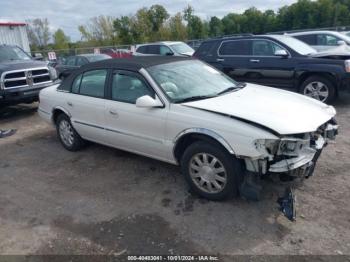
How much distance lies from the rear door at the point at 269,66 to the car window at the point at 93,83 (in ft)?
14.9

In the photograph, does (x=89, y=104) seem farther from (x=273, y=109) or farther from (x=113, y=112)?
(x=273, y=109)

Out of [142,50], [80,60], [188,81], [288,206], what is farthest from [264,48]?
[80,60]

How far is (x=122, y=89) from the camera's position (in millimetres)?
4652

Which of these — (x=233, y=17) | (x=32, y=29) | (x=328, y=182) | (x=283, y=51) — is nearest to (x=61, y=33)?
(x=32, y=29)

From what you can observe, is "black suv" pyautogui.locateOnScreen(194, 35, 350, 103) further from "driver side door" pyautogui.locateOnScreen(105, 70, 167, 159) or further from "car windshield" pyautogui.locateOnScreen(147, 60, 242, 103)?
"driver side door" pyautogui.locateOnScreen(105, 70, 167, 159)

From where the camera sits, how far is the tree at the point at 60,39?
164 ft

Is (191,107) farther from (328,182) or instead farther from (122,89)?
(328,182)

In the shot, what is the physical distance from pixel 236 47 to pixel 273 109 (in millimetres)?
5345

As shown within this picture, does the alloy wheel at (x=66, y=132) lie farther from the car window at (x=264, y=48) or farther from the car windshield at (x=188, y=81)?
the car window at (x=264, y=48)

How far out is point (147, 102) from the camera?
3986 mm

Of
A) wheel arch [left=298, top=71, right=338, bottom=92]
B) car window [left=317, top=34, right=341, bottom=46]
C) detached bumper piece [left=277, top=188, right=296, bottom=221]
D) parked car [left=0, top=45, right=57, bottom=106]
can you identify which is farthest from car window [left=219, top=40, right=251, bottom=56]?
detached bumper piece [left=277, top=188, right=296, bottom=221]

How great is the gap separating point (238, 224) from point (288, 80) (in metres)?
5.29

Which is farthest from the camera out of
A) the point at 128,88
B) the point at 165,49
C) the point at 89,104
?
the point at 165,49

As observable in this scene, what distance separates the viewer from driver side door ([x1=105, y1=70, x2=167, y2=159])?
418 cm
